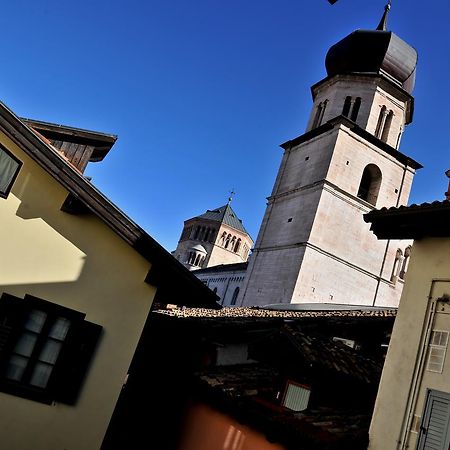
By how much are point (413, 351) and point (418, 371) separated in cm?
28

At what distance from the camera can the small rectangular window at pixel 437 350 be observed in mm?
5945

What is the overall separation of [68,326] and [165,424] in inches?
157

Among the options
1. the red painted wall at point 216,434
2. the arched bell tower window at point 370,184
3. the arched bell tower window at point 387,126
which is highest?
the arched bell tower window at point 387,126

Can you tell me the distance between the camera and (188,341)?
11.5 metres

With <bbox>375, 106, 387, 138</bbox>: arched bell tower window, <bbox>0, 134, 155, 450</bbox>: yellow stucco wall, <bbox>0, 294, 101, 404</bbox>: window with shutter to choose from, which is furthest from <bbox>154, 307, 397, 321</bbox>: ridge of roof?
<bbox>375, 106, 387, 138</bbox>: arched bell tower window

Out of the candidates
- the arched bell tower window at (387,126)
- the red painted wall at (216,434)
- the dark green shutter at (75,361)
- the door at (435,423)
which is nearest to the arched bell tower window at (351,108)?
the arched bell tower window at (387,126)

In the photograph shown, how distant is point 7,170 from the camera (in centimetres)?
783

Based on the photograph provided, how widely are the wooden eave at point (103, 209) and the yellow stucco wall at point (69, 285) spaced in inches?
9.6

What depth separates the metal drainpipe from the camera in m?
5.88

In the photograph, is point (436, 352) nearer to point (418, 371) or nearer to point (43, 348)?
point (418, 371)

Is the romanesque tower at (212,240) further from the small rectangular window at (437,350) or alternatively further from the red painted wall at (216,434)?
the small rectangular window at (437,350)

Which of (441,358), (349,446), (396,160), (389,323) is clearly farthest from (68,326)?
(396,160)

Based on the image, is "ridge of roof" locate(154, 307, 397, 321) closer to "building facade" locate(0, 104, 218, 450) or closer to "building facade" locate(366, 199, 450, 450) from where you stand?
"building facade" locate(0, 104, 218, 450)

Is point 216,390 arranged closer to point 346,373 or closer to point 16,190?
point 346,373
